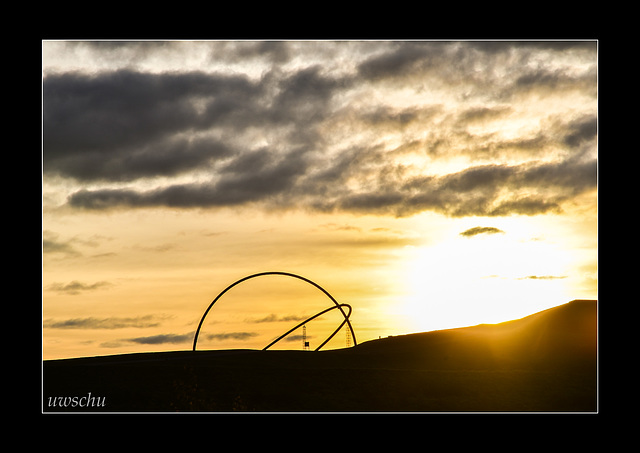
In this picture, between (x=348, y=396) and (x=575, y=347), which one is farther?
(x=575, y=347)

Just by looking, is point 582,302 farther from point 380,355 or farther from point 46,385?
point 46,385

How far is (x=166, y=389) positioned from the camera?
208ft

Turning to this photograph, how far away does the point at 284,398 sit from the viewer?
62.9 m

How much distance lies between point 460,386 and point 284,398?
18.6m

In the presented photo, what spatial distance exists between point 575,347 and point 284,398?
6656 cm

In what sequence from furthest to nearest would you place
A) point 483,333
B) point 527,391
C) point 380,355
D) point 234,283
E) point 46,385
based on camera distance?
point 483,333
point 380,355
point 234,283
point 527,391
point 46,385

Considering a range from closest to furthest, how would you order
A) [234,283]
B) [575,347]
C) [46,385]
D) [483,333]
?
[46,385], [234,283], [575,347], [483,333]

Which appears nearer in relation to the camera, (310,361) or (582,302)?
(310,361)

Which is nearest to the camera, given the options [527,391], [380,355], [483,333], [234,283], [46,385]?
[46,385]

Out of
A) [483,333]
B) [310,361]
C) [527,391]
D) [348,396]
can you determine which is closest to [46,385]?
[348,396]

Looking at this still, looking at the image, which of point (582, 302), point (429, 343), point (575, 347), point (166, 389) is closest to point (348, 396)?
point (166, 389)

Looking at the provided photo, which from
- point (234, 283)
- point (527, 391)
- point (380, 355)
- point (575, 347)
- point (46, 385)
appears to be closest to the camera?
point (46, 385)

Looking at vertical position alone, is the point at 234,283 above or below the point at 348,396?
above

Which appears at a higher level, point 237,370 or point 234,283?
point 234,283
